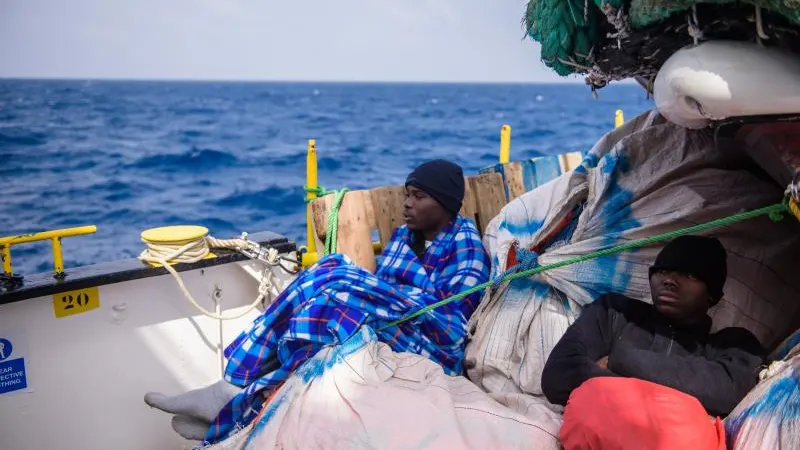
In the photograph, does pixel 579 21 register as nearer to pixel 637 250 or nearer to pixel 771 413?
pixel 637 250

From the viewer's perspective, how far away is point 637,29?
2.26 meters

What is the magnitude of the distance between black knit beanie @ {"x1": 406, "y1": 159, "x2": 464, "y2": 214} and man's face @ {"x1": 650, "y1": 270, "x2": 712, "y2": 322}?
3.98ft

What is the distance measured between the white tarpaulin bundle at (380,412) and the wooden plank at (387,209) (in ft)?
3.34

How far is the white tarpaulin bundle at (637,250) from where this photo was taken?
9.02 feet

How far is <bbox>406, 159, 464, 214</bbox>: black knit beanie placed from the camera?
11.1ft

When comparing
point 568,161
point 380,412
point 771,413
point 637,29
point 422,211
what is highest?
point 637,29

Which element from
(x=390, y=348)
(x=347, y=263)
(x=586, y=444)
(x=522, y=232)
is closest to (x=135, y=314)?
(x=347, y=263)

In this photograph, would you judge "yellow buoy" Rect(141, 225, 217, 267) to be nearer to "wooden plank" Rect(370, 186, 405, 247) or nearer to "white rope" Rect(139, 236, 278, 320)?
"white rope" Rect(139, 236, 278, 320)

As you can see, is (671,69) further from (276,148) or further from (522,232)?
(276,148)

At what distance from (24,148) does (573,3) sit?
22373mm

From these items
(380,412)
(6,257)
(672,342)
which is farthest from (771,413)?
(6,257)

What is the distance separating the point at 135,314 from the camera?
3.40m

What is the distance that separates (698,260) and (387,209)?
1761 mm

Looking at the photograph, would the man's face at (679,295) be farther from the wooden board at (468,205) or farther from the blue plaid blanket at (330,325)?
the wooden board at (468,205)
